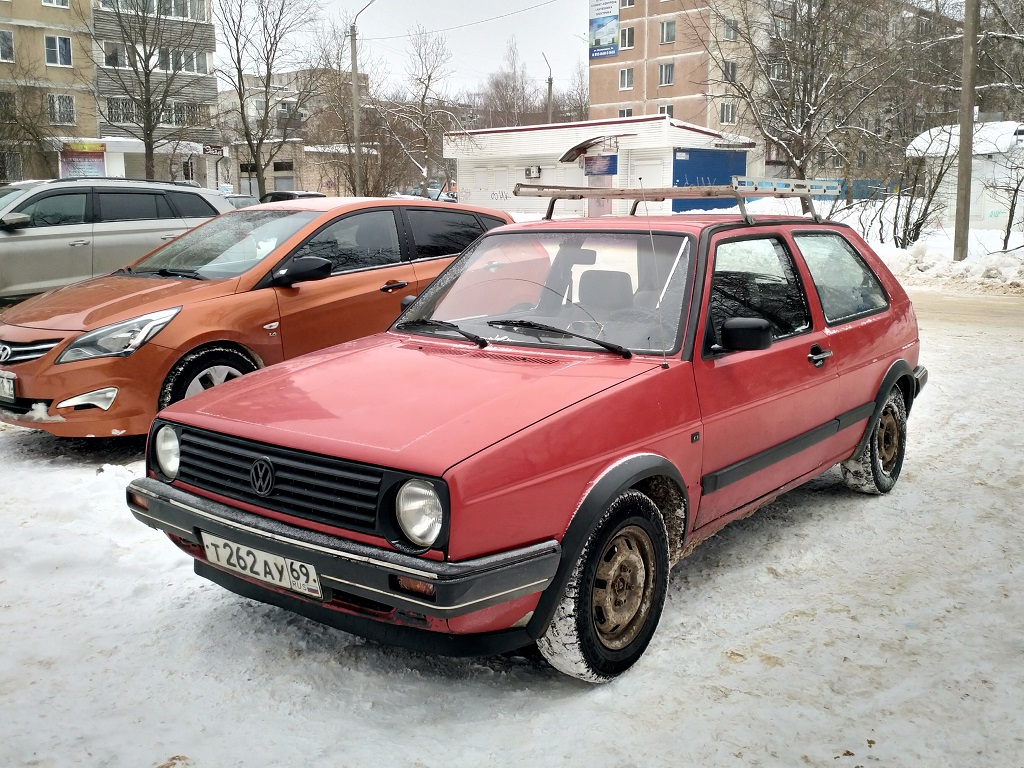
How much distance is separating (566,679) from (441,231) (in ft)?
16.0

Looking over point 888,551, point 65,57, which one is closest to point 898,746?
point 888,551

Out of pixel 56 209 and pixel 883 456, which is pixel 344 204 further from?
pixel 56 209

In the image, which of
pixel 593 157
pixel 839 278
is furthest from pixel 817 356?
pixel 593 157

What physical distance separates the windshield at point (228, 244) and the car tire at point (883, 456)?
4.10 m

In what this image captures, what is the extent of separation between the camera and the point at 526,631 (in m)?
2.93

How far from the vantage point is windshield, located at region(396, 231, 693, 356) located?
3730 millimetres

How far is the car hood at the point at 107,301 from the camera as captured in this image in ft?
18.9

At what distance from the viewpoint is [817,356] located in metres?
4.39

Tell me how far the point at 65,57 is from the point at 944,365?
55.5 m

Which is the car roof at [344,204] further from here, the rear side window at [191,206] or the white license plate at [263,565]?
the white license plate at [263,565]

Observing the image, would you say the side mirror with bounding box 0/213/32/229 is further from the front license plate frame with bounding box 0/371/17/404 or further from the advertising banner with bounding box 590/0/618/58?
Result: the advertising banner with bounding box 590/0/618/58

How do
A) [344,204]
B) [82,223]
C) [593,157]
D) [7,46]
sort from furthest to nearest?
[7,46] < [593,157] < [82,223] < [344,204]

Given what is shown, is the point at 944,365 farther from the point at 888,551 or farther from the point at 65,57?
the point at 65,57

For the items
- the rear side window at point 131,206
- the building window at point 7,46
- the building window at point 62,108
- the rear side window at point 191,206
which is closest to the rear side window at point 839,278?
the rear side window at point 191,206
